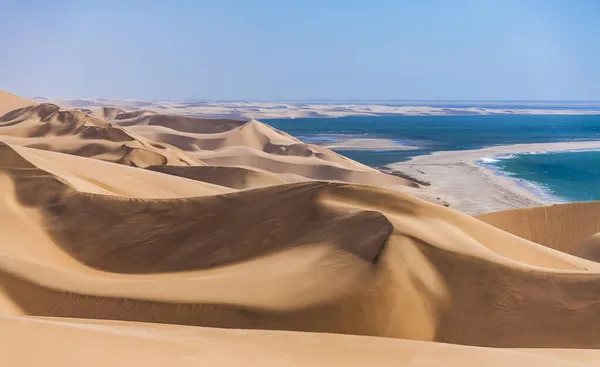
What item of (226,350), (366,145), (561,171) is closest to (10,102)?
(366,145)

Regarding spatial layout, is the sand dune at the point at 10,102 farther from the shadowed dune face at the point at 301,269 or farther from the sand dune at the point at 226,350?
the sand dune at the point at 226,350

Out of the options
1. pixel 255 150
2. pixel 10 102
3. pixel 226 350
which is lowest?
pixel 10 102

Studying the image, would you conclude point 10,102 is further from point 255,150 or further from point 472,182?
point 472,182

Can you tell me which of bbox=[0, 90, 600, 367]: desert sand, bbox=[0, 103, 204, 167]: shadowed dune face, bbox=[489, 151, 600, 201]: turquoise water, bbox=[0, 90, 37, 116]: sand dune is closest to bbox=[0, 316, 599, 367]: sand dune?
bbox=[0, 90, 600, 367]: desert sand

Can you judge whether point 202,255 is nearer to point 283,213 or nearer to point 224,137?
point 283,213

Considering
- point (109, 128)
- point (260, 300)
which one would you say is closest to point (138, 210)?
point (260, 300)

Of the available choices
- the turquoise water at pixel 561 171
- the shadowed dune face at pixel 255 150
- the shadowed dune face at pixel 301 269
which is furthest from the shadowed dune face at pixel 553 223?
the shadowed dune face at pixel 255 150
